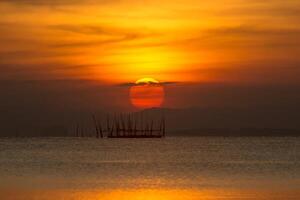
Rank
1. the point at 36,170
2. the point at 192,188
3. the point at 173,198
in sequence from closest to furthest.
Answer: the point at 173,198, the point at 192,188, the point at 36,170

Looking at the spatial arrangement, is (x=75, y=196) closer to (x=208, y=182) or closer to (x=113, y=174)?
(x=208, y=182)

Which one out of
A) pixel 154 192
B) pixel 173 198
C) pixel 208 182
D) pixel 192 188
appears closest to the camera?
pixel 173 198

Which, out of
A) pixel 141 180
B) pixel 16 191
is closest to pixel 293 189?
pixel 141 180

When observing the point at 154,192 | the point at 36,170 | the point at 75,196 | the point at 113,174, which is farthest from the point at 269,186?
the point at 36,170

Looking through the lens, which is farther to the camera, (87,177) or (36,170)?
(36,170)

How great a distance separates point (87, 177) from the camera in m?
50.7

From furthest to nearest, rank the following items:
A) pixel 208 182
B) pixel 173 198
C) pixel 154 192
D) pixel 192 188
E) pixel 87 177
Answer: pixel 87 177
pixel 208 182
pixel 192 188
pixel 154 192
pixel 173 198

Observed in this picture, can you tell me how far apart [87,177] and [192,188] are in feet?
39.7

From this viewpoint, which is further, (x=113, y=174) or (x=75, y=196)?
(x=113, y=174)

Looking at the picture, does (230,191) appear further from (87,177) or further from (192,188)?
(87,177)

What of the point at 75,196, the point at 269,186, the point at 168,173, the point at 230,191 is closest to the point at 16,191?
the point at 75,196

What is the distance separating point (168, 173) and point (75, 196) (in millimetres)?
18641

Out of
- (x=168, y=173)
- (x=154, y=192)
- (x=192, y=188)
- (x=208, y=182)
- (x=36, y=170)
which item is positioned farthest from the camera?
(x=36, y=170)

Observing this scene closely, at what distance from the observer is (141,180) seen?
4641 cm
